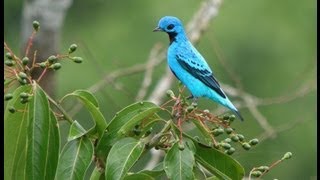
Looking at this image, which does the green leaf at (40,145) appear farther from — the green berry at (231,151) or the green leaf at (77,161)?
the green berry at (231,151)

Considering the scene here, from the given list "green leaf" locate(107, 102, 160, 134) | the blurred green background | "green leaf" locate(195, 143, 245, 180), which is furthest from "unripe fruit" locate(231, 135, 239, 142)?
the blurred green background

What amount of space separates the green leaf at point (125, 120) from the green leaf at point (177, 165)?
0.16 m

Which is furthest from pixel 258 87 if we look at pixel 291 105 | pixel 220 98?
pixel 220 98

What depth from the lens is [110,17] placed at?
2191cm

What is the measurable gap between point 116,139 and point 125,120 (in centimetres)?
8

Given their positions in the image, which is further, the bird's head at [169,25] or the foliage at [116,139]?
the bird's head at [169,25]

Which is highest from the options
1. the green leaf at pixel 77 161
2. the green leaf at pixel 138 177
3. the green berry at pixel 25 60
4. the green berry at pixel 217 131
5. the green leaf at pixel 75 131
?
the green berry at pixel 25 60

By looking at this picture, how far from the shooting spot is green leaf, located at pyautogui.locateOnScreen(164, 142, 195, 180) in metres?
3.77

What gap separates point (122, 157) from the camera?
12.4ft

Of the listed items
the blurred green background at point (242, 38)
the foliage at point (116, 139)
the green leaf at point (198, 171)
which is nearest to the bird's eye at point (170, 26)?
the foliage at point (116, 139)

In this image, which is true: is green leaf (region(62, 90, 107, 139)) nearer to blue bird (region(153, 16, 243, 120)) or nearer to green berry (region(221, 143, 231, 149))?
green berry (region(221, 143, 231, 149))

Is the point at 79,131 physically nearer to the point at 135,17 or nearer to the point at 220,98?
the point at 220,98

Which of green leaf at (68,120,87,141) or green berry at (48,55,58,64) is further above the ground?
green berry at (48,55,58,64)

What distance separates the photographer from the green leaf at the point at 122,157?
3734 millimetres
